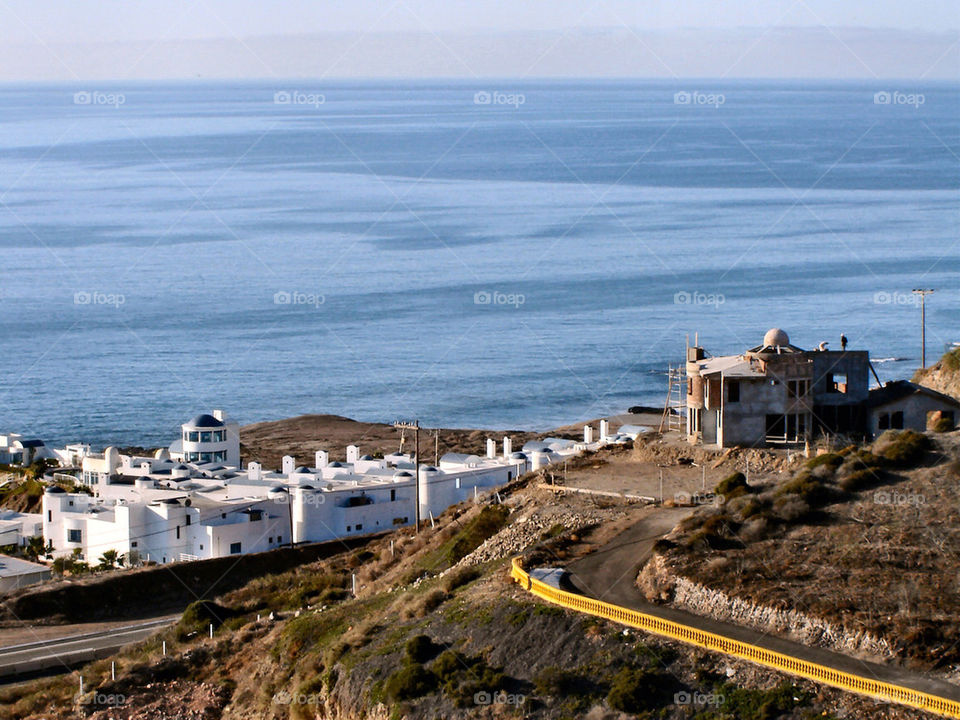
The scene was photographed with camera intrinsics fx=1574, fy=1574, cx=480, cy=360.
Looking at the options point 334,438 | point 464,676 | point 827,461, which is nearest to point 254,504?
point 827,461

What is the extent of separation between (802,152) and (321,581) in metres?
155

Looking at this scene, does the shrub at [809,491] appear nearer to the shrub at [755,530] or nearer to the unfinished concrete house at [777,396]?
the shrub at [755,530]

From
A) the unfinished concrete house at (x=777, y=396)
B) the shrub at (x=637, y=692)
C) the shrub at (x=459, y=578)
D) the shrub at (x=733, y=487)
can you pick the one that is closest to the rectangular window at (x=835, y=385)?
the unfinished concrete house at (x=777, y=396)

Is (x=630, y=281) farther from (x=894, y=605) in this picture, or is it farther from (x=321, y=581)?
(x=894, y=605)

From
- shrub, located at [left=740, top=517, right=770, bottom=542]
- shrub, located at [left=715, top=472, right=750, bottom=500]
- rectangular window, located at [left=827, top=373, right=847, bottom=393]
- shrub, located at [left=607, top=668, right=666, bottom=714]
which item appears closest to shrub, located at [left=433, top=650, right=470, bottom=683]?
shrub, located at [left=607, top=668, right=666, bottom=714]

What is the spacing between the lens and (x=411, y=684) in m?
21.7

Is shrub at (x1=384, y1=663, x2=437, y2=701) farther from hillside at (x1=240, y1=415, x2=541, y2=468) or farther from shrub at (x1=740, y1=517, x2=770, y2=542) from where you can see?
hillside at (x1=240, y1=415, x2=541, y2=468)

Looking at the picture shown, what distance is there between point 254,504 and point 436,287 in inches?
2049

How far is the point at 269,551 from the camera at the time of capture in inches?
1660

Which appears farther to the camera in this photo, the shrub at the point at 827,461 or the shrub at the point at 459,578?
the shrub at the point at 827,461

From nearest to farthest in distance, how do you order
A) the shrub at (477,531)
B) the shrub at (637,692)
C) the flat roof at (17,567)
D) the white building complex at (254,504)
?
the shrub at (637,692), the shrub at (477,531), the flat roof at (17,567), the white building complex at (254,504)

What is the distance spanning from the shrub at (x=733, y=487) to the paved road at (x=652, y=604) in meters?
0.80

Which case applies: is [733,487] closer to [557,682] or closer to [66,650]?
[557,682]

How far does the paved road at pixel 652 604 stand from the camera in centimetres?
1902
